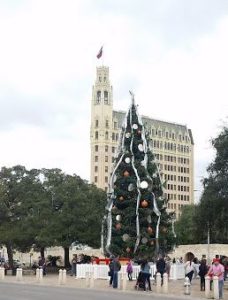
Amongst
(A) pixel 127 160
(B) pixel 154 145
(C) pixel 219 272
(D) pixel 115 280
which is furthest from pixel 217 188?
(B) pixel 154 145

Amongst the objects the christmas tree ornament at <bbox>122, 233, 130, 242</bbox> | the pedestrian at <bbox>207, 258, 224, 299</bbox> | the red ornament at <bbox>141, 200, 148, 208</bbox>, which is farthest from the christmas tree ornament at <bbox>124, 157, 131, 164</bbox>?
the pedestrian at <bbox>207, 258, 224, 299</bbox>

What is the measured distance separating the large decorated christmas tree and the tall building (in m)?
99.9

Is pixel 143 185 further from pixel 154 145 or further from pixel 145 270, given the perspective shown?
pixel 154 145

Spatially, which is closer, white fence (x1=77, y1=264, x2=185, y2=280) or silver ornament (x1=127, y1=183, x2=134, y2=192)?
white fence (x1=77, y1=264, x2=185, y2=280)

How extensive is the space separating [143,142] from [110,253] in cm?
707

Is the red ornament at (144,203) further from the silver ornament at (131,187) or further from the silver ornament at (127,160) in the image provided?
the silver ornament at (127,160)

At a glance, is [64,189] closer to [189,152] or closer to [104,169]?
[104,169]

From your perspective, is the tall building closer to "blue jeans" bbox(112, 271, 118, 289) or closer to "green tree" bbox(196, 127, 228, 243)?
"green tree" bbox(196, 127, 228, 243)

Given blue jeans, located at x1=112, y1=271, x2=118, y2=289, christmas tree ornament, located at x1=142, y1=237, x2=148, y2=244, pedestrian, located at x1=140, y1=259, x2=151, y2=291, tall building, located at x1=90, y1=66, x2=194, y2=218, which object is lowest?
blue jeans, located at x1=112, y1=271, x2=118, y2=289

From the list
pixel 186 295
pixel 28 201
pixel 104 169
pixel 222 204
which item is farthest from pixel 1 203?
pixel 104 169

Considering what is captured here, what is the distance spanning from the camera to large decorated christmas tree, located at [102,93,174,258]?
37.3 meters

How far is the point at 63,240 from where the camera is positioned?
50.9 metres

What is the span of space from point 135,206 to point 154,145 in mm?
116056

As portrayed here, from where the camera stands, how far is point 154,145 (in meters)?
153
